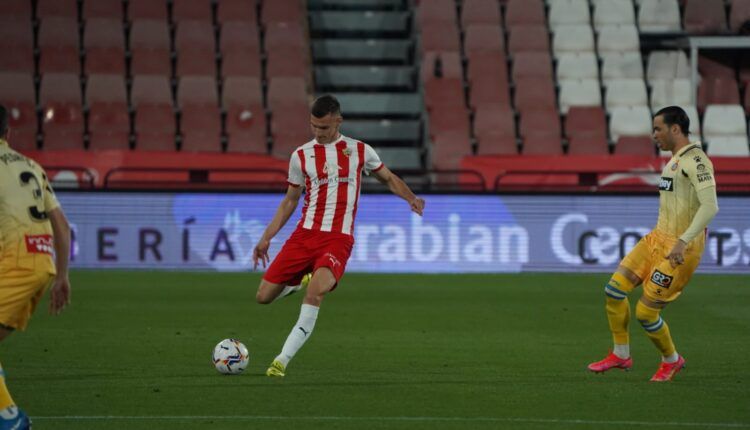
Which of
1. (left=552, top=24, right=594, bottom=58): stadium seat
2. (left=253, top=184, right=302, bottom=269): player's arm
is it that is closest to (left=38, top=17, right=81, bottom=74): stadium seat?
(left=552, top=24, right=594, bottom=58): stadium seat

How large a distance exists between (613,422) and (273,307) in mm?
7216

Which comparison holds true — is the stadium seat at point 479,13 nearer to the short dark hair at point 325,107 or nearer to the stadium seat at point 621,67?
the stadium seat at point 621,67

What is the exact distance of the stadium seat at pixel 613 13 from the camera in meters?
24.3

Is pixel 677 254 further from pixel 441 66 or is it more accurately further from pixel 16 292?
pixel 441 66

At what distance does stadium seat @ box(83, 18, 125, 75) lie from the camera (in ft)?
73.2

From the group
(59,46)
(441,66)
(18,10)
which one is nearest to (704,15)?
(441,66)

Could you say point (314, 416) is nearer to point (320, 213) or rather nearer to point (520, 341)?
point (320, 213)

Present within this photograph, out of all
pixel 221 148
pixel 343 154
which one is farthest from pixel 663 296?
pixel 221 148

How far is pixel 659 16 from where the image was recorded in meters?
24.4

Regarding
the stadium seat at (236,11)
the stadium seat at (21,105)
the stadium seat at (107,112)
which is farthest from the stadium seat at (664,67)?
the stadium seat at (21,105)

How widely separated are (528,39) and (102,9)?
26.0 feet

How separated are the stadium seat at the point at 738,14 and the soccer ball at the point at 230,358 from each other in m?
17.2

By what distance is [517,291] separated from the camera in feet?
51.7

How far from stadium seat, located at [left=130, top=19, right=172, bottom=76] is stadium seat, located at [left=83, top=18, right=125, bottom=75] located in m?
0.23
